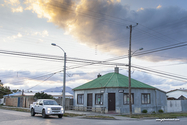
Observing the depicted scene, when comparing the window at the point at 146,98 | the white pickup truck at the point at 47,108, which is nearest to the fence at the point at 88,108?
the window at the point at 146,98

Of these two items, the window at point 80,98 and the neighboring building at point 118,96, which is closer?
the neighboring building at point 118,96

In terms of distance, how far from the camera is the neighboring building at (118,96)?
28.6 metres

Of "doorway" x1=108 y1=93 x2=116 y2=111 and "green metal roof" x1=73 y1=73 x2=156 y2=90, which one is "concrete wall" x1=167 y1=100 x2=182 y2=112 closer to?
"green metal roof" x1=73 y1=73 x2=156 y2=90

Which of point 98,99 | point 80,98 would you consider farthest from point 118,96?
point 80,98

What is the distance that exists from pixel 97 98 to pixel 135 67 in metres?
7.80

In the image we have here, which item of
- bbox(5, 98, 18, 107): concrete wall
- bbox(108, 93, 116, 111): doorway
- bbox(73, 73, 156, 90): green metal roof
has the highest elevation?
bbox(73, 73, 156, 90): green metal roof

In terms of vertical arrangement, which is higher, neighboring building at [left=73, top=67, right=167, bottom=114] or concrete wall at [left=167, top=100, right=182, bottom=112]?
neighboring building at [left=73, top=67, right=167, bottom=114]

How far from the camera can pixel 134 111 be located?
2934cm

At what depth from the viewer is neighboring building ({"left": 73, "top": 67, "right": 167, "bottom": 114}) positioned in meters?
28.6

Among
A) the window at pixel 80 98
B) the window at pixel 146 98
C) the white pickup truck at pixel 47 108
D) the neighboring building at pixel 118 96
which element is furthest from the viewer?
the window at pixel 80 98

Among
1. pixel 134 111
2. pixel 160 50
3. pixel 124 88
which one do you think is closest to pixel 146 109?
pixel 134 111

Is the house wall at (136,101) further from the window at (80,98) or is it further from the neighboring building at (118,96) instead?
the window at (80,98)

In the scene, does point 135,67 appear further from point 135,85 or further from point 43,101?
point 43,101

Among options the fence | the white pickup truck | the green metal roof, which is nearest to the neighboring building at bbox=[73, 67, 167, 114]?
the green metal roof
